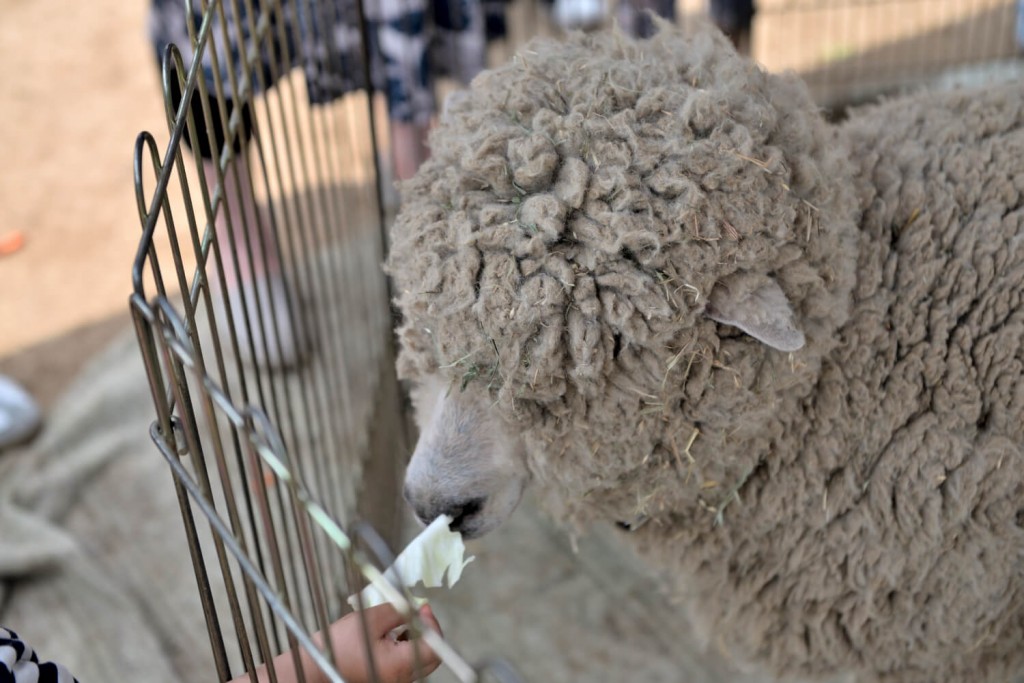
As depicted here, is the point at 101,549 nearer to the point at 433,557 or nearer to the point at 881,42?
the point at 433,557

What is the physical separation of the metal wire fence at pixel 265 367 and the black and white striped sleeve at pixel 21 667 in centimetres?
21

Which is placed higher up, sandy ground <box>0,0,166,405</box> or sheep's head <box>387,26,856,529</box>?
sheep's head <box>387,26,856,529</box>

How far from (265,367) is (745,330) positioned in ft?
3.57

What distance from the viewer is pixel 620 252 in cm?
115

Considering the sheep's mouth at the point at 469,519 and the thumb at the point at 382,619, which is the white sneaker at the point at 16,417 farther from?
the thumb at the point at 382,619

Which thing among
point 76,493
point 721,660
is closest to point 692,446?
point 721,660

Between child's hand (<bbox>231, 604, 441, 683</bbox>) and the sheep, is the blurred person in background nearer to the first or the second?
the sheep

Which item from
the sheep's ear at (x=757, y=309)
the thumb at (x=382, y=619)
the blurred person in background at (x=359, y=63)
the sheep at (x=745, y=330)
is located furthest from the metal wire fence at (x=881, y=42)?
the thumb at (x=382, y=619)

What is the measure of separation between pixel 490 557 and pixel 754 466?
111cm

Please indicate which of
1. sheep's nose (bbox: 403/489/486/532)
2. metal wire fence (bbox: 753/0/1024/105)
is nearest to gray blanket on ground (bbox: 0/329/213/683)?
sheep's nose (bbox: 403/489/486/532)

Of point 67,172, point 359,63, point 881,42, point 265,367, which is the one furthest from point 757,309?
point 67,172

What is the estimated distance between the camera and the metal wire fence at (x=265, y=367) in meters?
0.77

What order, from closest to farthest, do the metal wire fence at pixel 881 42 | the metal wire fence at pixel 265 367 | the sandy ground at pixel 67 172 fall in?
the metal wire fence at pixel 265 367
the sandy ground at pixel 67 172
the metal wire fence at pixel 881 42

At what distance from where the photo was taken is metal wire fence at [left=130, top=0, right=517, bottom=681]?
2.54ft
